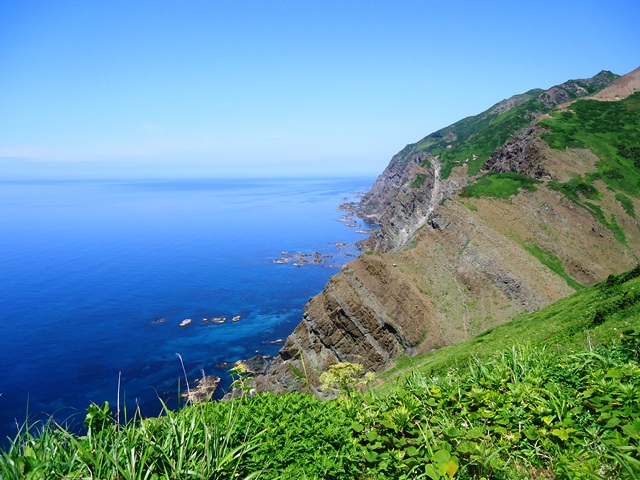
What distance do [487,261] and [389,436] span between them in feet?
196

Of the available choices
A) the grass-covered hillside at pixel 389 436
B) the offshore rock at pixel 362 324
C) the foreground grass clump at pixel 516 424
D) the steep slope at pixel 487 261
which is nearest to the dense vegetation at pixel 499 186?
the steep slope at pixel 487 261

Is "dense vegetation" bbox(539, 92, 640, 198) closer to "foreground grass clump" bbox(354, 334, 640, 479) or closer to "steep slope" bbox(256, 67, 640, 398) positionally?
"steep slope" bbox(256, 67, 640, 398)

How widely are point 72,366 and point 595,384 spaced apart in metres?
86.1

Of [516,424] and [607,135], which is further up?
[607,135]

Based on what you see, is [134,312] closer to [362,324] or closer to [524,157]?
[362,324]

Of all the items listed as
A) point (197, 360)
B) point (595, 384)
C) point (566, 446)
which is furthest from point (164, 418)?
point (197, 360)

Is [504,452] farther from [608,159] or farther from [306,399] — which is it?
[608,159]

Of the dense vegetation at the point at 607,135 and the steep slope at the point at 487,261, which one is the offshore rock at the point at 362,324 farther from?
the dense vegetation at the point at 607,135

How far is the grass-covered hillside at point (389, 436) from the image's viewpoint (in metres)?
6.29

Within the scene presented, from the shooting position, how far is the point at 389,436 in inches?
300

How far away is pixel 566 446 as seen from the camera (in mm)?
7211

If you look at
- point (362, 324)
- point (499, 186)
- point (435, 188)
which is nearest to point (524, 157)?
point (499, 186)

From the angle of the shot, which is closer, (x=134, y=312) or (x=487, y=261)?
(x=487, y=261)

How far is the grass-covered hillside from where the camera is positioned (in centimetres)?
629
